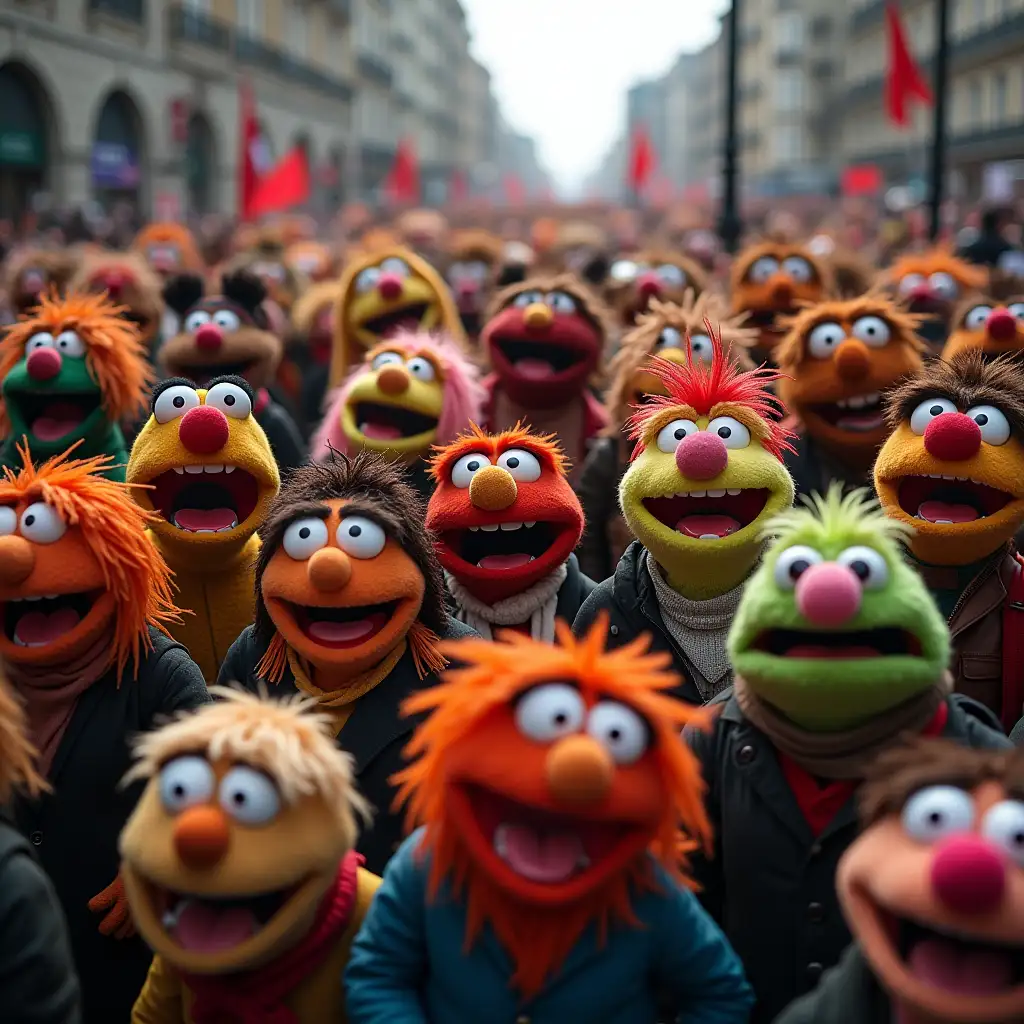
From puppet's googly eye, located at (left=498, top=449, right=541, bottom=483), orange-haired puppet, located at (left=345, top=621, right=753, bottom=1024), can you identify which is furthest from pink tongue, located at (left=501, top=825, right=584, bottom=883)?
puppet's googly eye, located at (left=498, top=449, right=541, bottom=483)

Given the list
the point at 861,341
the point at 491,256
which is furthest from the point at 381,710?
the point at 491,256

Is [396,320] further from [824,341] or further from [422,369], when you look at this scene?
[824,341]

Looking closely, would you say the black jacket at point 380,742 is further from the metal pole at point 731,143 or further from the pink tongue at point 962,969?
the metal pole at point 731,143

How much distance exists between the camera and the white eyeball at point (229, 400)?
408 centimetres

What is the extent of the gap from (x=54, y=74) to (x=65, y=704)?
20948 millimetres

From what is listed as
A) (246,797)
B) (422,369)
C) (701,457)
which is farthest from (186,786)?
(422,369)

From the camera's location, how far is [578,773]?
2.13m

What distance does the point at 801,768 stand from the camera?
269 cm

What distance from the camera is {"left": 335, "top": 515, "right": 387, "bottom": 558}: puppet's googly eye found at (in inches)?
124

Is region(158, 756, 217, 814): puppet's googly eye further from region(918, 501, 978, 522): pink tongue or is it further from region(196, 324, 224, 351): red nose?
region(196, 324, 224, 351): red nose

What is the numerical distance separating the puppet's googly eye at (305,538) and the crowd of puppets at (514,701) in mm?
10

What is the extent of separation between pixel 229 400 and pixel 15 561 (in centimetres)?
120

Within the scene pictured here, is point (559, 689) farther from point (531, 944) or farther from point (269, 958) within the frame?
point (269, 958)

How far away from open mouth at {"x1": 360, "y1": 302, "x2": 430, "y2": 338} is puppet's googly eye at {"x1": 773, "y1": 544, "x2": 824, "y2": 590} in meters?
4.60
